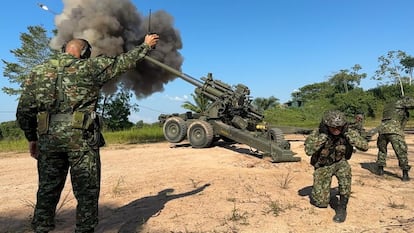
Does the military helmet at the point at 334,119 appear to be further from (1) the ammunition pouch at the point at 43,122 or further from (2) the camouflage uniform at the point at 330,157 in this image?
(1) the ammunition pouch at the point at 43,122

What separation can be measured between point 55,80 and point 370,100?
28.6 m

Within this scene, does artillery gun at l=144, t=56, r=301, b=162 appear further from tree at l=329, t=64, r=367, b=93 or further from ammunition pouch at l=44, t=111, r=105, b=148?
tree at l=329, t=64, r=367, b=93

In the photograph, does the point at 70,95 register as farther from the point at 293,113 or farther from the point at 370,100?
the point at 370,100

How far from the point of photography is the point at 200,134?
33.2ft

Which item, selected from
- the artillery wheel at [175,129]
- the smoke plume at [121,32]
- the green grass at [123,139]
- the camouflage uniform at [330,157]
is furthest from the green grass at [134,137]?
the camouflage uniform at [330,157]

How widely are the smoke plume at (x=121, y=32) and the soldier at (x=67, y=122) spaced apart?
680 centimetres

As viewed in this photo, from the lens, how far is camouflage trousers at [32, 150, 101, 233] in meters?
2.85

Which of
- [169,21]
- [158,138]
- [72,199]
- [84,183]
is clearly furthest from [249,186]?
[158,138]

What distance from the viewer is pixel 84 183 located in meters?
2.87

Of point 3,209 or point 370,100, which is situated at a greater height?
point 370,100

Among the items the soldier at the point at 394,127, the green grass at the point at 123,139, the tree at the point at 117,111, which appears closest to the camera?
the soldier at the point at 394,127

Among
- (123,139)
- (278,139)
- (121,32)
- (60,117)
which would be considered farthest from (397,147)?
(123,139)

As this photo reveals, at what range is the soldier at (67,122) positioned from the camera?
2820 mm

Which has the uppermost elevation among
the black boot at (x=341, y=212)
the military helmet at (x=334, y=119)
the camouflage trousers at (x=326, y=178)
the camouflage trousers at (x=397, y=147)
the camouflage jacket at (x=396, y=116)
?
the camouflage jacket at (x=396, y=116)
